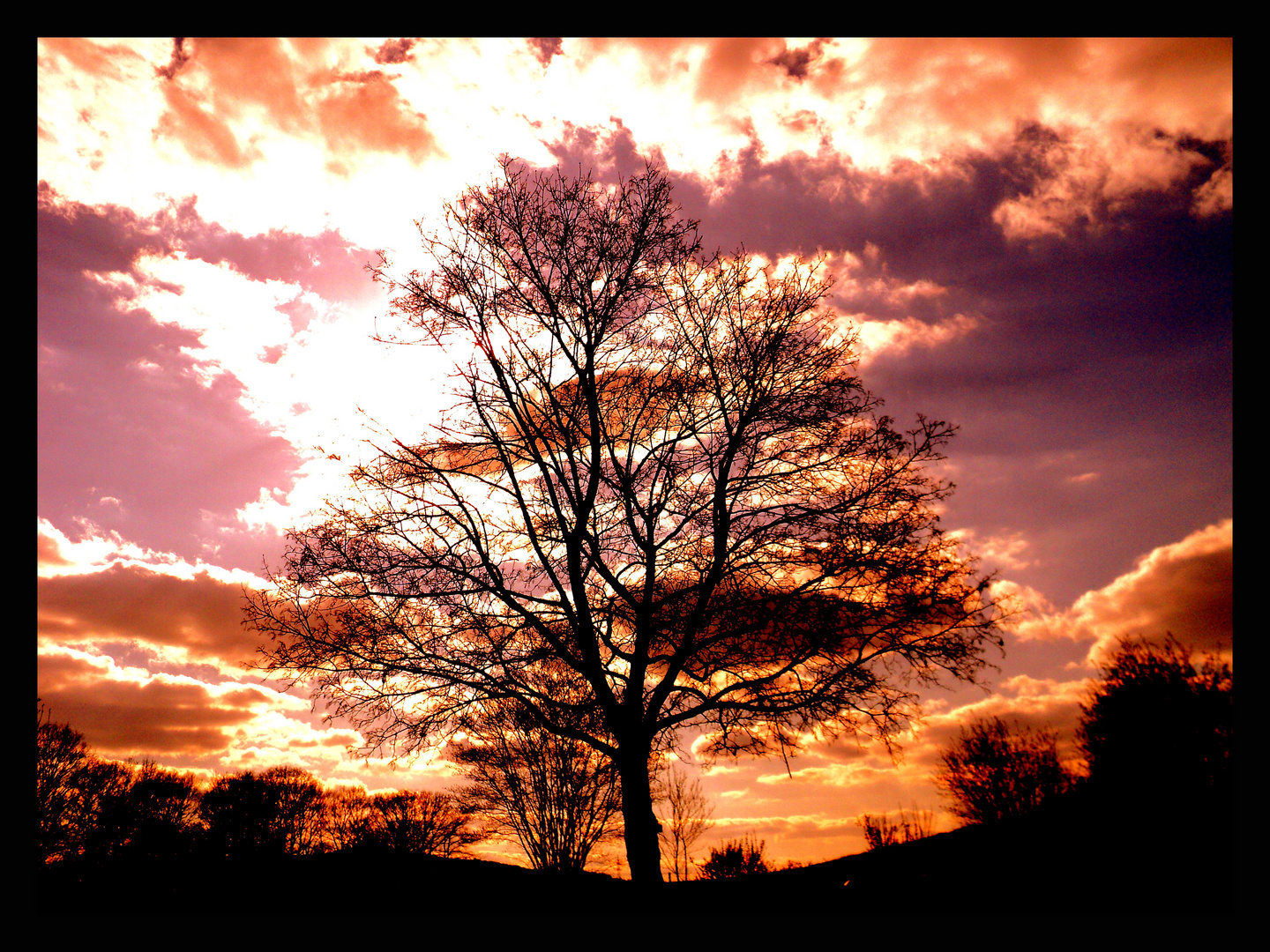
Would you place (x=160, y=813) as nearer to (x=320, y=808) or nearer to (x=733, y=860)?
(x=320, y=808)

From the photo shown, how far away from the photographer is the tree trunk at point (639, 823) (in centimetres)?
823

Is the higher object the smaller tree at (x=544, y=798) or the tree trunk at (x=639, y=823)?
the tree trunk at (x=639, y=823)

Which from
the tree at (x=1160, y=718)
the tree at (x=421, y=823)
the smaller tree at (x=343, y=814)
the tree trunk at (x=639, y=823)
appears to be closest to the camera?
the tree trunk at (x=639, y=823)

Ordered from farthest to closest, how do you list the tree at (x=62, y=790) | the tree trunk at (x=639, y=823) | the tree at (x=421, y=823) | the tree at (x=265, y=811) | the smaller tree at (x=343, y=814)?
the smaller tree at (x=343, y=814) → the tree at (x=265, y=811) → the tree at (x=421, y=823) → the tree at (x=62, y=790) → the tree trunk at (x=639, y=823)

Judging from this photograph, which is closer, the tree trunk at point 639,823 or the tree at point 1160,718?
the tree trunk at point 639,823

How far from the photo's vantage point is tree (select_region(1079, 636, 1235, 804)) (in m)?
18.7

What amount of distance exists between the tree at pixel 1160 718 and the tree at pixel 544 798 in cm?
1535

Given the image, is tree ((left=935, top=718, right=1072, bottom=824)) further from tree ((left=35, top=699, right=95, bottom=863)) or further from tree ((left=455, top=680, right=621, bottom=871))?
tree ((left=35, top=699, right=95, bottom=863))

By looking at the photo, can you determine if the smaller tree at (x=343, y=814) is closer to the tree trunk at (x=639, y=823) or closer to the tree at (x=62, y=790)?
the tree at (x=62, y=790)

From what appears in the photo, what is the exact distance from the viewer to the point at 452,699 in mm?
9008

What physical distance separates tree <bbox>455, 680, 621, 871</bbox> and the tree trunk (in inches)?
519

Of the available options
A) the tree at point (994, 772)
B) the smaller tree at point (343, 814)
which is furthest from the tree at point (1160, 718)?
the smaller tree at point (343, 814)

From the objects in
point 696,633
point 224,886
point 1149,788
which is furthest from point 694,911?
point 224,886
